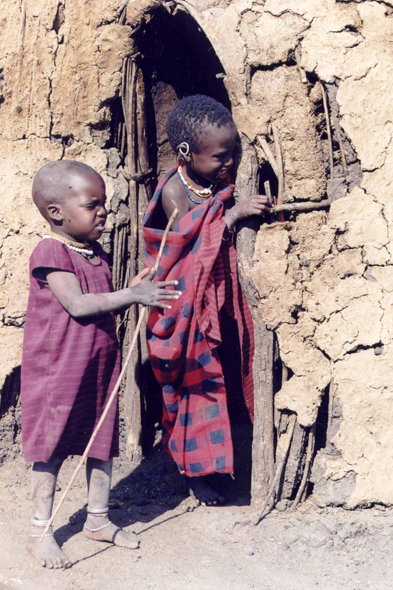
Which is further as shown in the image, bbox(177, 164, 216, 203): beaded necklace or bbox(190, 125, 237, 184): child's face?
bbox(177, 164, 216, 203): beaded necklace

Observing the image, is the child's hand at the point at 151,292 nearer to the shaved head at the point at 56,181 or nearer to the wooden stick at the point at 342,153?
the shaved head at the point at 56,181

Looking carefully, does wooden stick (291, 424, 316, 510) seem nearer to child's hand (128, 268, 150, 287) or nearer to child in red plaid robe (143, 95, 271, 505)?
child in red plaid robe (143, 95, 271, 505)

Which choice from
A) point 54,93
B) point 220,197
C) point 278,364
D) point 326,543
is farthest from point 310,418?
point 54,93

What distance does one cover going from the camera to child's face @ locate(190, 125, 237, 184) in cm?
312

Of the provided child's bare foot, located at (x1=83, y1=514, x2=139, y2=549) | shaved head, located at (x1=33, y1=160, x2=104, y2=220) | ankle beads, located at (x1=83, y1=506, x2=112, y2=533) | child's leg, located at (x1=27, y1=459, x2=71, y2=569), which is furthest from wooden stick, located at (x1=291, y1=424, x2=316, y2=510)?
shaved head, located at (x1=33, y1=160, x2=104, y2=220)

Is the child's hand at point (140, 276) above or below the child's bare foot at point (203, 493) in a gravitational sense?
above

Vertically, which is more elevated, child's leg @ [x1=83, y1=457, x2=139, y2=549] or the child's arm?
the child's arm

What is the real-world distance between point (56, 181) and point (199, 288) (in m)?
0.82

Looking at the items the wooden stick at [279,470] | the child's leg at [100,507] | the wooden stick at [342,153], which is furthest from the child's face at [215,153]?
the child's leg at [100,507]

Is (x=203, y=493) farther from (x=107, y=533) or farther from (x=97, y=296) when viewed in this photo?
(x=97, y=296)

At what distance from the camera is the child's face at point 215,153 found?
3.12m

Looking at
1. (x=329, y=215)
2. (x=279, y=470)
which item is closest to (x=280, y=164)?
(x=329, y=215)

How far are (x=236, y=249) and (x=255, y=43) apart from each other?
3.15 feet

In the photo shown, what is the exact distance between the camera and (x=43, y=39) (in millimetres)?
3670
